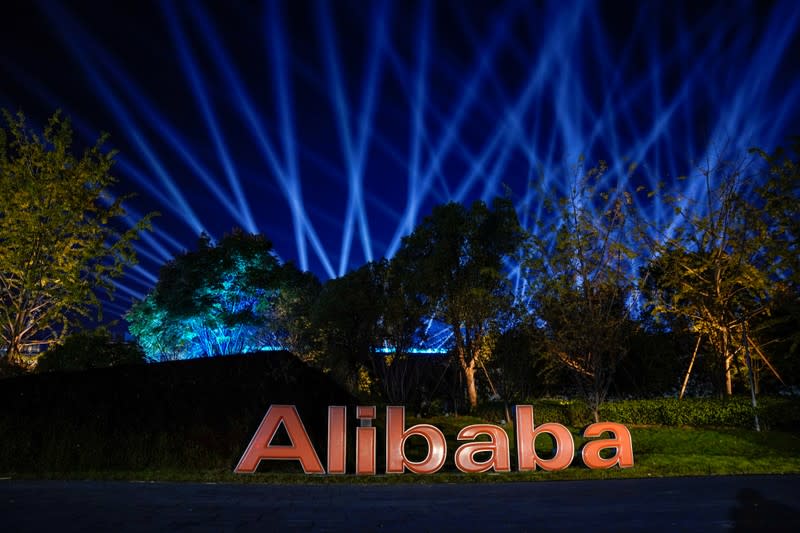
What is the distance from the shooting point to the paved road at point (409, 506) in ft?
24.3

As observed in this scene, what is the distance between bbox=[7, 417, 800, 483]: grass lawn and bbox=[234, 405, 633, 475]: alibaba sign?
0.22m

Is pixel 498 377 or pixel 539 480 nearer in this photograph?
pixel 539 480

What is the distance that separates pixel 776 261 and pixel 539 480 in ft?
49.5

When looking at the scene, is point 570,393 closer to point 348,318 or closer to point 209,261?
point 348,318

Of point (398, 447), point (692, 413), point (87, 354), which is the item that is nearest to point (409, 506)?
point (398, 447)

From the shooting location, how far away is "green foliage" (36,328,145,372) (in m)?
16.5

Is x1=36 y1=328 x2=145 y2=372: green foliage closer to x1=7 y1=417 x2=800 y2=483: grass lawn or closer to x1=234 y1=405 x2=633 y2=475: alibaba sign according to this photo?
x1=7 y1=417 x2=800 y2=483: grass lawn

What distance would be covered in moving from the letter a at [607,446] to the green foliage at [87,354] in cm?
1322

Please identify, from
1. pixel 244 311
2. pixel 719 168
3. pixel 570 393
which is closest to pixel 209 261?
pixel 244 311

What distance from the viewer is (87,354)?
54.4 feet

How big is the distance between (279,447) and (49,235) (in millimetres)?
11653

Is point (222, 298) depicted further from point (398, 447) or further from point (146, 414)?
point (398, 447)

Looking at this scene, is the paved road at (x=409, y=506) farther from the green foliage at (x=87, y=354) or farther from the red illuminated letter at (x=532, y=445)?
the green foliage at (x=87, y=354)

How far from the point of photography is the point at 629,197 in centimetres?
2253
